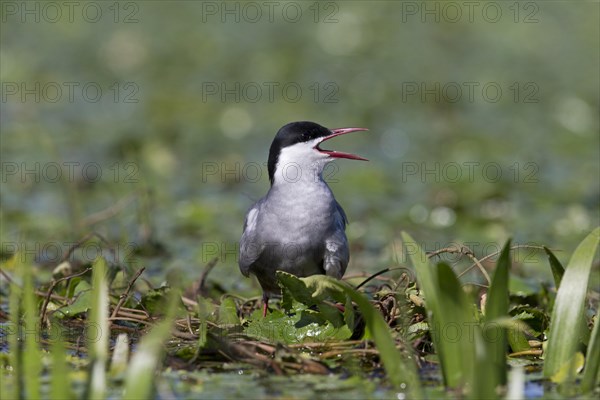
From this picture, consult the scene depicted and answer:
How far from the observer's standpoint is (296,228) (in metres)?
5.41

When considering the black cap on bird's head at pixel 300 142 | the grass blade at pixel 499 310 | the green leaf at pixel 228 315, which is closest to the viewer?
the grass blade at pixel 499 310

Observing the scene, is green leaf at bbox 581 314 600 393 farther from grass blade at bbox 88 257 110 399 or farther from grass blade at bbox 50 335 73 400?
grass blade at bbox 50 335 73 400

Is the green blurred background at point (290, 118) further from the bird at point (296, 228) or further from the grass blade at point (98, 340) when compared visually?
the grass blade at point (98, 340)

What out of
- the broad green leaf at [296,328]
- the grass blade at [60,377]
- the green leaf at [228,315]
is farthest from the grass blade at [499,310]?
the green leaf at [228,315]

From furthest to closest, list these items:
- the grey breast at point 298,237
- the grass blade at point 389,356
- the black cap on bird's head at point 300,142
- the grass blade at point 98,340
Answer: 1. the black cap on bird's head at point 300,142
2. the grey breast at point 298,237
3. the grass blade at point 389,356
4. the grass blade at point 98,340

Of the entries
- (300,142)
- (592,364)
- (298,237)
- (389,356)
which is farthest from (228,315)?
(592,364)

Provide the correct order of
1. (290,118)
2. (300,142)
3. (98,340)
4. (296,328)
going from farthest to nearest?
(290,118), (300,142), (296,328), (98,340)

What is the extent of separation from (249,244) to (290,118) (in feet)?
20.7

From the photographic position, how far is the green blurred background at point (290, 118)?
8.54 meters

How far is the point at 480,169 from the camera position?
10.0 m

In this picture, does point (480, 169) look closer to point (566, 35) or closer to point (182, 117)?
point (182, 117)

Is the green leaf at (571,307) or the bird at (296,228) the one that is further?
the bird at (296,228)

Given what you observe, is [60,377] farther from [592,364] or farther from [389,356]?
[592,364]

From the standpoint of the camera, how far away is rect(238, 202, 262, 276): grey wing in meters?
5.49
